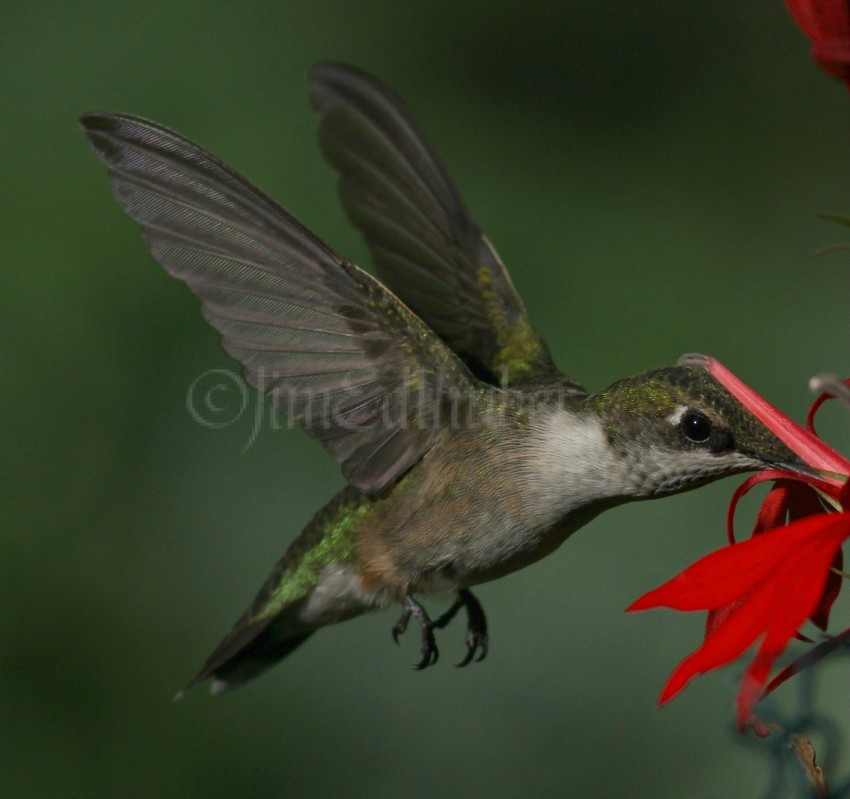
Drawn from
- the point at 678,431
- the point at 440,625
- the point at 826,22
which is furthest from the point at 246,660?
the point at 826,22

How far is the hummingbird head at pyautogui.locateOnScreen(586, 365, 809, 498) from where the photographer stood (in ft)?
2.91

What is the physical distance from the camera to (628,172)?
228 cm

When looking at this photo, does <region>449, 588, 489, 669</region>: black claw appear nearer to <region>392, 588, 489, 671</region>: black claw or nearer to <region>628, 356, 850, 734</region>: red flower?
<region>392, 588, 489, 671</region>: black claw

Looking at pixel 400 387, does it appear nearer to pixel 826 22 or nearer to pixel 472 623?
pixel 472 623

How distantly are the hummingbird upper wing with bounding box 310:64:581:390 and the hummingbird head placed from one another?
188 mm

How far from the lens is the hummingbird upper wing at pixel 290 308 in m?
0.94

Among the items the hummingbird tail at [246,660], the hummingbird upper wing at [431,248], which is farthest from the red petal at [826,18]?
the hummingbird tail at [246,660]

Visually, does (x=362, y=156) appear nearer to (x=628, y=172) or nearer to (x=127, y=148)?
(x=127, y=148)

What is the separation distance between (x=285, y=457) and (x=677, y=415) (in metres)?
0.97

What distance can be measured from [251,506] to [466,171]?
0.74 metres

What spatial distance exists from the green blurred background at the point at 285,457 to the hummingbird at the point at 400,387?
16.8 inches

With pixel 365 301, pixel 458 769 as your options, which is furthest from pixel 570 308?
pixel 365 301

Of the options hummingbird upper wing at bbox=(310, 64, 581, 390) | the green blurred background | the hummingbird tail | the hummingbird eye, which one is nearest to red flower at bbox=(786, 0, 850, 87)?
the hummingbird eye

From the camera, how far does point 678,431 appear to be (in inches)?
37.8
